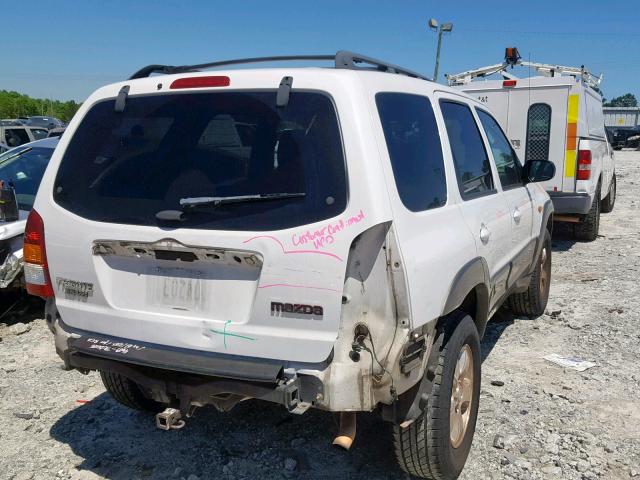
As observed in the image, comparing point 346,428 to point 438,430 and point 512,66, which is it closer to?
point 438,430

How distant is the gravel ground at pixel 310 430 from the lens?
3.34m

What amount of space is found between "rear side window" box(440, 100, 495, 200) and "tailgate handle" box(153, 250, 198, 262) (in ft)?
4.97

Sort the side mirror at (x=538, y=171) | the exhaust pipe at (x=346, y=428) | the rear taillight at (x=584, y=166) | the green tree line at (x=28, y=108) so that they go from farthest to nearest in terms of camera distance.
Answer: the green tree line at (x=28, y=108) → the rear taillight at (x=584, y=166) → the side mirror at (x=538, y=171) → the exhaust pipe at (x=346, y=428)

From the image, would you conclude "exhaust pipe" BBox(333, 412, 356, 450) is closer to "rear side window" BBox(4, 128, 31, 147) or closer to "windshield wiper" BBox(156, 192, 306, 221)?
"windshield wiper" BBox(156, 192, 306, 221)

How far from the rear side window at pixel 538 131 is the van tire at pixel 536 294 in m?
3.44

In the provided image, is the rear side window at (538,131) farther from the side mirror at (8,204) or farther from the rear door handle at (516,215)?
the side mirror at (8,204)

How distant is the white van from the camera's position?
8578 mm

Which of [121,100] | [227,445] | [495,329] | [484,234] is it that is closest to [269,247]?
[121,100]

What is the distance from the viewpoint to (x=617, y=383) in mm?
4387

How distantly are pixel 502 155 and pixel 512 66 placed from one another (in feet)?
22.0

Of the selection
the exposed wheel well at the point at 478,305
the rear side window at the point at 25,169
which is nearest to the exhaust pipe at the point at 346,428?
the exposed wheel well at the point at 478,305

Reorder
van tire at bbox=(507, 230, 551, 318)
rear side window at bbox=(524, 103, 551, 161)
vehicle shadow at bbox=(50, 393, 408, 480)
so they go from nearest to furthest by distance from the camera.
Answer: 1. vehicle shadow at bbox=(50, 393, 408, 480)
2. van tire at bbox=(507, 230, 551, 318)
3. rear side window at bbox=(524, 103, 551, 161)

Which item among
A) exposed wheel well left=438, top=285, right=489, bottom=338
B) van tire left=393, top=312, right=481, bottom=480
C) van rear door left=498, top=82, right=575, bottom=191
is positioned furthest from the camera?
van rear door left=498, top=82, right=575, bottom=191

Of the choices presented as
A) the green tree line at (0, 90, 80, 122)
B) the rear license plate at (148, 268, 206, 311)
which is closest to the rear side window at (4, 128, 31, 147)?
the rear license plate at (148, 268, 206, 311)
